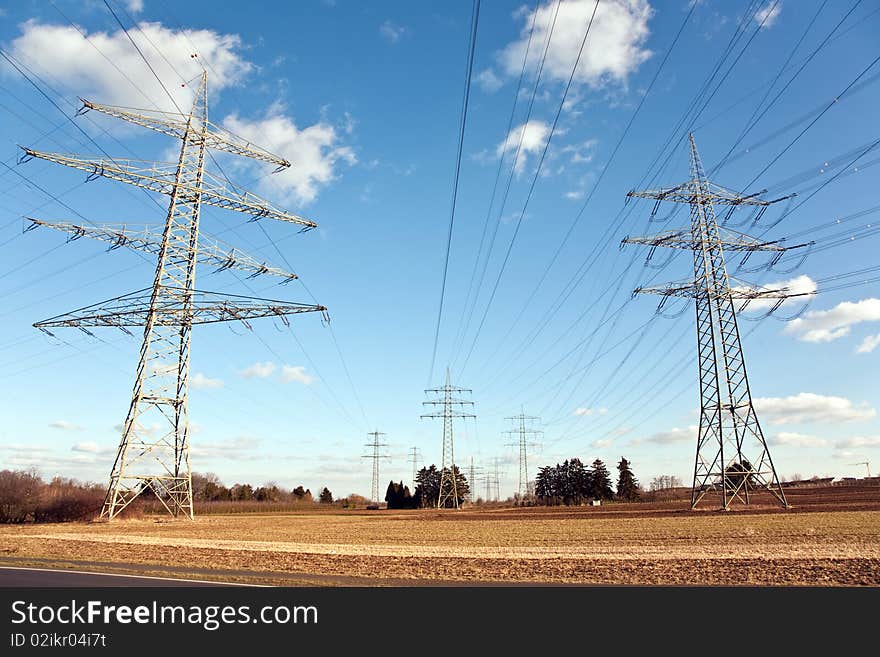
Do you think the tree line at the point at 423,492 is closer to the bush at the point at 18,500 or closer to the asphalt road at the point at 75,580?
the bush at the point at 18,500

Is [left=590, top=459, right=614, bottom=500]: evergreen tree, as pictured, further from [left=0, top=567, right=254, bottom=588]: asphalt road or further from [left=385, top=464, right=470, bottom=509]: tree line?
[left=0, top=567, right=254, bottom=588]: asphalt road

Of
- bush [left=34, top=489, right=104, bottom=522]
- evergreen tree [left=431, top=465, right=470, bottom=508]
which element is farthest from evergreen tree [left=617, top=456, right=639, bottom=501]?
bush [left=34, top=489, right=104, bottom=522]

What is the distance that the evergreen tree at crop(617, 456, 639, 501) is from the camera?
443 ft

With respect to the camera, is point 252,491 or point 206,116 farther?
point 252,491

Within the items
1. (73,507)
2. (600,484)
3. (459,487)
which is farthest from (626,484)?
(73,507)

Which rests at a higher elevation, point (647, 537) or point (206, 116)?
point (206, 116)

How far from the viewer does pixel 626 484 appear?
137000 millimetres

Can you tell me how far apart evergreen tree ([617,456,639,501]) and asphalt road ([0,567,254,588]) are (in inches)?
5178

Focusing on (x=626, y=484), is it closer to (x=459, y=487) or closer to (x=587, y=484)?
(x=587, y=484)

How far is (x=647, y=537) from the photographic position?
95.3 feet

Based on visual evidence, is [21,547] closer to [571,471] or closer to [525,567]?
[525,567]
